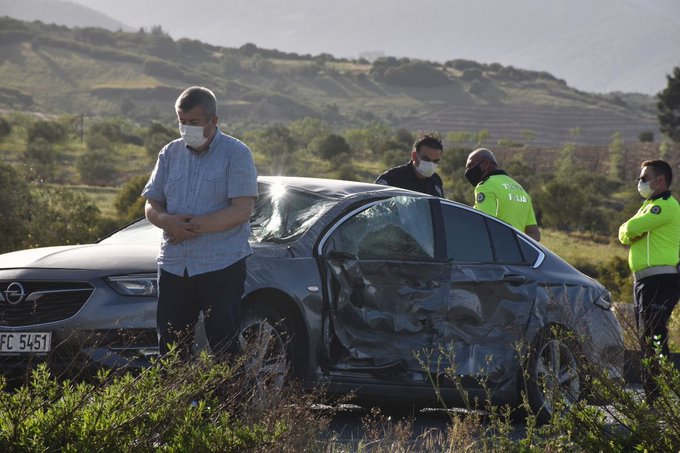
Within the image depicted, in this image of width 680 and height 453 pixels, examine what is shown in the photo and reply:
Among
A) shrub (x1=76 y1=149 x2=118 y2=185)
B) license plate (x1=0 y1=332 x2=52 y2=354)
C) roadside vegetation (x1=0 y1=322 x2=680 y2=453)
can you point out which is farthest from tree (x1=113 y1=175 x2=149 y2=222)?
roadside vegetation (x1=0 y1=322 x2=680 y2=453)

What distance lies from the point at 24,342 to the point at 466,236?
10.1 feet

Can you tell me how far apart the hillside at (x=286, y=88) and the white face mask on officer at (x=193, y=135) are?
98.9 m

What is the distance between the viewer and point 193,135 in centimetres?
602

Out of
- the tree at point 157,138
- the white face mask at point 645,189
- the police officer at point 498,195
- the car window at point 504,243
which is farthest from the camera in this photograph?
the tree at point 157,138

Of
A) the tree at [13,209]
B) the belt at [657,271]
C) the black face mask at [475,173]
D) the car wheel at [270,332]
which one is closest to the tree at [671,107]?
the tree at [13,209]

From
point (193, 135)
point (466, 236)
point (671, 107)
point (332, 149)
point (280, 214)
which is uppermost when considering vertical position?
point (671, 107)

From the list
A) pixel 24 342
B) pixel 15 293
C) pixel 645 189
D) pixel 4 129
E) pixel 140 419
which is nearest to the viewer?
pixel 140 419

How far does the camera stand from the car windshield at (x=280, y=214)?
7.30m

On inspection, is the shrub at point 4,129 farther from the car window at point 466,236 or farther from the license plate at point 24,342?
the license plate at point 24,342

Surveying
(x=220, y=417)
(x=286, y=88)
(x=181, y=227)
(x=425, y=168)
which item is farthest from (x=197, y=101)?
(x=286, y=88)

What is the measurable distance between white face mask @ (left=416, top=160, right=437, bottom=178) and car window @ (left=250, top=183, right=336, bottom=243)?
7.05 feet

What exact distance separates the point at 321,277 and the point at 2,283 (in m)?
1.87

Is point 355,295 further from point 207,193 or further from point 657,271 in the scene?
point 657,271

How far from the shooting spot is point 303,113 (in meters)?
126
